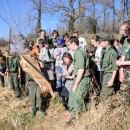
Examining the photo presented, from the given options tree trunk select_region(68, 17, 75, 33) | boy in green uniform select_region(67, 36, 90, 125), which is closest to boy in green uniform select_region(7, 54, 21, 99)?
boy in green uniform select_region(67, 36, 90, 125)

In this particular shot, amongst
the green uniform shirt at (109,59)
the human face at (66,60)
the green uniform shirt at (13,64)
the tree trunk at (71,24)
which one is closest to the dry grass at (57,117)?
the green uniform shirt at (109,59)

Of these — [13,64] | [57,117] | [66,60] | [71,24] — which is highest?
[71,24]

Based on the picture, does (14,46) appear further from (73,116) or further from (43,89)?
(73,116)

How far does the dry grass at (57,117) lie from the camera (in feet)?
11.3

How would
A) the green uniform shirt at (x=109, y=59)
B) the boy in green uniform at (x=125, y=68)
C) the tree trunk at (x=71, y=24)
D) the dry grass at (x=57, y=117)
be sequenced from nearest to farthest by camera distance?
the boy in green uniform at (x=125, y=68)
the dry grass at (x=57, y=117)
the green uniform shirt at (x=109, y=59)
the tree trunk at (x=71, y=24)

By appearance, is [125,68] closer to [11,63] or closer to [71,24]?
[11,63]

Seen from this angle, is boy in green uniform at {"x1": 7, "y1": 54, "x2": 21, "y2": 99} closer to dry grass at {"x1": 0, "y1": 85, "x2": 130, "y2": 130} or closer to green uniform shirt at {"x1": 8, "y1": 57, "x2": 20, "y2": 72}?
green uniform shirt at {"x1": 8, "y1": 57, "x2": 20, "y2": 72}

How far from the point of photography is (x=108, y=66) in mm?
3799

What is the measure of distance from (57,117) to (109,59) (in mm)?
1858

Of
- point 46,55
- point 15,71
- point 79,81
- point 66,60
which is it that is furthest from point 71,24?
point 79,81

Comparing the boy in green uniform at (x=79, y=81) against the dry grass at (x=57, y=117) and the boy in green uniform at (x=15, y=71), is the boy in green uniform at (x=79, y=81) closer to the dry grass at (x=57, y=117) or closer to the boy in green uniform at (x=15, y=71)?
the dry grass at (x=57, y=117)

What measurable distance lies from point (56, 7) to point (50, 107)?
53.8ft

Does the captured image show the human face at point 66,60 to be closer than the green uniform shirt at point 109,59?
No

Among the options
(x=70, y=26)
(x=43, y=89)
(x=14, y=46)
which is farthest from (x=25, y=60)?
(x=70, y=26)
